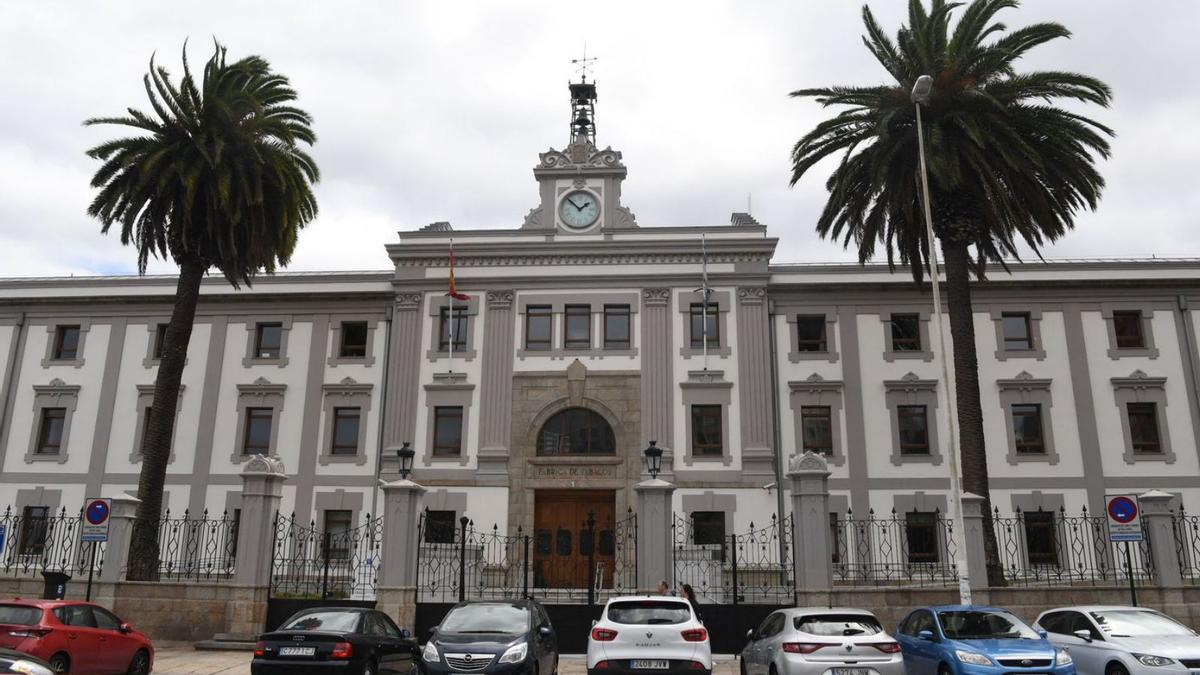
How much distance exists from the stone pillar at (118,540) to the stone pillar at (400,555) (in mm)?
6240

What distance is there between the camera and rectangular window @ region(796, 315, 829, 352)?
32656mm

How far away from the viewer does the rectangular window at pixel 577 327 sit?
3238cm

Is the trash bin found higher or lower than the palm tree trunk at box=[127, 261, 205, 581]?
lower

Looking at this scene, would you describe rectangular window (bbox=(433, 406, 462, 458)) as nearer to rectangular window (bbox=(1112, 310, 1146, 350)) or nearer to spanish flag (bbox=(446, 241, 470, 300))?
spanish flag (bbox=(446, 241, 470, 300))

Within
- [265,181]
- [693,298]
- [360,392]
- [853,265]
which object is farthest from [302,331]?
[853,265]

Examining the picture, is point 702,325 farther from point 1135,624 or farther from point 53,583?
point 53,583

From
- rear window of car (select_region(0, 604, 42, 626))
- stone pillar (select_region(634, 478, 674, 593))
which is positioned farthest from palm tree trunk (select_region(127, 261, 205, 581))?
stone pillar (select_region(634, 478, 674, 593))

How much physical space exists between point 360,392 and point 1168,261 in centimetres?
3067

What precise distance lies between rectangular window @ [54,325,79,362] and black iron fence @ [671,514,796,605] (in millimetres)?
25326

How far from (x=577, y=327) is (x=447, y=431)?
6.11m

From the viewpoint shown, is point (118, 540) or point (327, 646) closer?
point (327, 646)

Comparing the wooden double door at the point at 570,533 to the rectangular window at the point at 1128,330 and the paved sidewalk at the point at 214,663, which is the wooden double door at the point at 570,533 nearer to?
the paved sidewalk at the point at 214,663

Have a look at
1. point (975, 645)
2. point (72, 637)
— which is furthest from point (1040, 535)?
point (72, 637)

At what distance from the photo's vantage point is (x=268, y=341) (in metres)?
34.8
